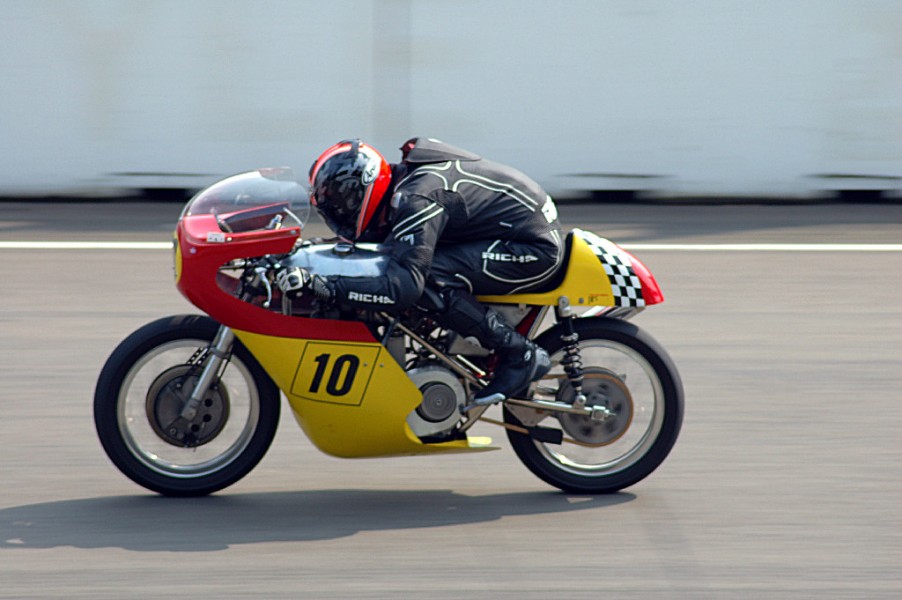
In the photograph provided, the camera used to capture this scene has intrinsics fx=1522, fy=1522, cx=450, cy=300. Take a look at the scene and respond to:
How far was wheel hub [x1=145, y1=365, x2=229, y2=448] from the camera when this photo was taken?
5680 millimetres

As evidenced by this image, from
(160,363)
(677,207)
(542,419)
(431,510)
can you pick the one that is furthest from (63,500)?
(677,207)

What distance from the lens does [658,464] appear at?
5.92m

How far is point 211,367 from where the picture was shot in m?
5.66

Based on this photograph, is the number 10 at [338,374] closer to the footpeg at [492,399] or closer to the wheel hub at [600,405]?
the footpeg at [492,399]

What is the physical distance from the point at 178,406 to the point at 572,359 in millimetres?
1503

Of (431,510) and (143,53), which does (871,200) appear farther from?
(431,510)

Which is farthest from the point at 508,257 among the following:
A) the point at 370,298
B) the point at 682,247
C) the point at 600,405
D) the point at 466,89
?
the point at 466,89

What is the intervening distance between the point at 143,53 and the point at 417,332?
21.5 ft

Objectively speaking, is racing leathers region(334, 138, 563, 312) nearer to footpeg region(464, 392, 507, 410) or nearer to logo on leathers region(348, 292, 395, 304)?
Result: logo on leathers region(348, 292, 395, 304)

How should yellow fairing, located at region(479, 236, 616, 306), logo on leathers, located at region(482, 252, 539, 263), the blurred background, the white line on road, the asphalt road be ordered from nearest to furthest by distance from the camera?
the asphalt road
logo on leathers, located at region(482, 252, 539, 263)
yellow fairing, located at region(479, 236, 616, 306)
the white line on road
the blurred background

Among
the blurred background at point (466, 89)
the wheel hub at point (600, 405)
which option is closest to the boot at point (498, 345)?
the wheel hub at point (600, 405)

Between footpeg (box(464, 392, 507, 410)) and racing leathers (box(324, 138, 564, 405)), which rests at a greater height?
racing leathers (box(324, 138, 564, 405))

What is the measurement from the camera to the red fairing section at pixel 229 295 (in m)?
5.49

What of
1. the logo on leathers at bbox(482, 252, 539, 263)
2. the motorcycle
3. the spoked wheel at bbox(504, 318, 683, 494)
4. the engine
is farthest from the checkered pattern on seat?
the engine
